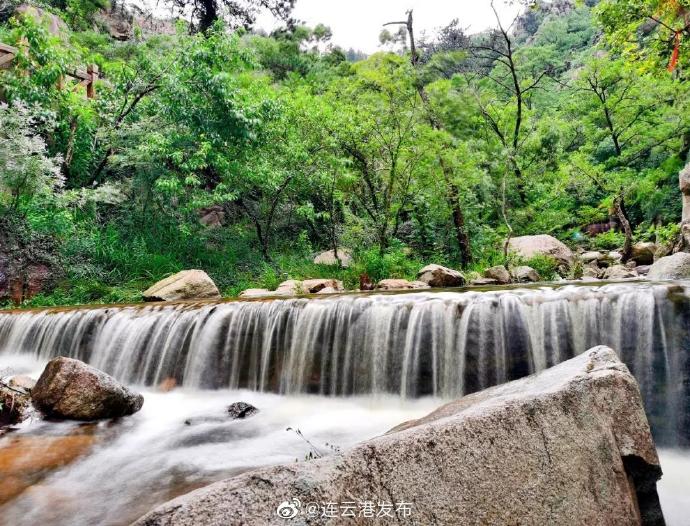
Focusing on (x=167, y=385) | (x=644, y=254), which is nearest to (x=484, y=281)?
(x=644, y=254)

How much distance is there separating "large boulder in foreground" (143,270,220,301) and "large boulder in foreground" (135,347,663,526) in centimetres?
951

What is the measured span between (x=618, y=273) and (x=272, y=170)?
9686mm

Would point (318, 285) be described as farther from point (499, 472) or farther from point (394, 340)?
point (499, 472)

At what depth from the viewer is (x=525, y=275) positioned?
35.8 feet

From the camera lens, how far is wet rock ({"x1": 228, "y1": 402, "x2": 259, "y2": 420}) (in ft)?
18.1

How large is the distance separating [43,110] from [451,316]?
1256 centimetres

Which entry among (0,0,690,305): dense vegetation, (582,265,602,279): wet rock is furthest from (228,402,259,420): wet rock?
(582,265,602,279): wet rock

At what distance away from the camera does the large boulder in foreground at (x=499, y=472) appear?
1446 mm

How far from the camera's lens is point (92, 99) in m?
14.1

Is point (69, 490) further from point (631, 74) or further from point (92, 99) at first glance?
point (631, 74)

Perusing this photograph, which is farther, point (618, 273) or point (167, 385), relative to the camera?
point (618, 273)

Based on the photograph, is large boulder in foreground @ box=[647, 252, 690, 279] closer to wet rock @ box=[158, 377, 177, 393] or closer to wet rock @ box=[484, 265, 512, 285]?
wet rock @ box=[484, 265, 512, 285]

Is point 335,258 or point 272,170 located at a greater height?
point 272,170

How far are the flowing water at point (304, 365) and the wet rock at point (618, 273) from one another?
5.17 meters
